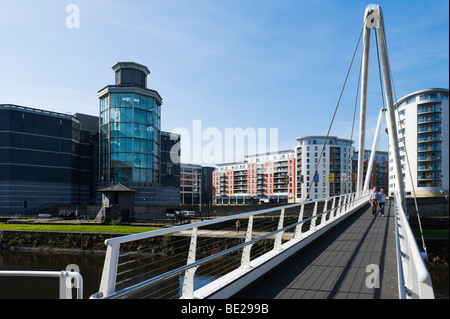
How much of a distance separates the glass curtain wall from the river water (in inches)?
863

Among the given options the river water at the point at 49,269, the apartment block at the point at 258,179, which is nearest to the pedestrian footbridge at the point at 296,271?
the river water at the point at 49,269

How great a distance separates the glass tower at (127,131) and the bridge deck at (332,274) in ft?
140

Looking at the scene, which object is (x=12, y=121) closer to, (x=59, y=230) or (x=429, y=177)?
(x=59, y=230)

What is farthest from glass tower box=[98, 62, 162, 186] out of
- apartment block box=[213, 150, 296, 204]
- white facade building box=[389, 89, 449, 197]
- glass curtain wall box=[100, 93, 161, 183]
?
apartment block box=[213, 150, 296, 204]

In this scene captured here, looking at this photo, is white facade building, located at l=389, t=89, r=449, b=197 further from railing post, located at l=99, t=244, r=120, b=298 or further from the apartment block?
railing post, located at l=99, t=244, r=120, b=298

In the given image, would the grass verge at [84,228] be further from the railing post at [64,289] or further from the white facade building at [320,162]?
the white facade building at [320,162]

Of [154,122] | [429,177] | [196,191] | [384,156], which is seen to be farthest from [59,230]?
[384,156]

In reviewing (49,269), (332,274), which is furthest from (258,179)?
(332,274)

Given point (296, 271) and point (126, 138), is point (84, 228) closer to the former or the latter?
point (126, 138)

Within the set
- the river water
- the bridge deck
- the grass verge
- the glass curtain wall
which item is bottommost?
the river water

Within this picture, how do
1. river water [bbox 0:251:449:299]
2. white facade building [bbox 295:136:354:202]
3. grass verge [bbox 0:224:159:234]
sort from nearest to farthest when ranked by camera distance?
1. river water [bbox 0:251:449:299]
2. grass verge [bbox 0:224:159:234]
3. white facade building [bbox 295:136:354:202]

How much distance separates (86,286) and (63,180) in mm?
36419

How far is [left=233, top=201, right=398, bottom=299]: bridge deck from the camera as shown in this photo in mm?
4738

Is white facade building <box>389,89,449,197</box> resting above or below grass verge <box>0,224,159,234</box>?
above
